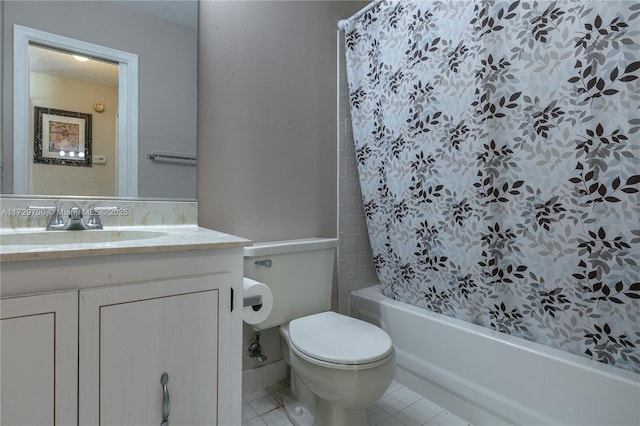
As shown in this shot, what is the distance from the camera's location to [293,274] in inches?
59.1

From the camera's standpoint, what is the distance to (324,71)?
1.83m

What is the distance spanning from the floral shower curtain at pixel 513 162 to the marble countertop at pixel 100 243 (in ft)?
3.11

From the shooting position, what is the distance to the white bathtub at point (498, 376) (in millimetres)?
1050

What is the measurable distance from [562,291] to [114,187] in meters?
1.68

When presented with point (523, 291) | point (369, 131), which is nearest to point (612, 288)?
point (523, 291)

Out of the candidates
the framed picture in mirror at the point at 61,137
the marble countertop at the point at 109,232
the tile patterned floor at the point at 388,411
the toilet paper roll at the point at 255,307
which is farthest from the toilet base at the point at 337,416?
the framed picture in mirror at the point at 61,137

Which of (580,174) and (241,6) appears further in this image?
(241,6)

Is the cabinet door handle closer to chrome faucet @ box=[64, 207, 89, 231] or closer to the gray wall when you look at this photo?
chrome faucet @ box=[64, 207, 89, 231]

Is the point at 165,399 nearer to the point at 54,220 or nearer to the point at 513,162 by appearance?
the point at 54,220

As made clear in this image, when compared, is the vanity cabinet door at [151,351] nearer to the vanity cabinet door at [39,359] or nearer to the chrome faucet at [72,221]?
the vanity cabinet door at [39,359]

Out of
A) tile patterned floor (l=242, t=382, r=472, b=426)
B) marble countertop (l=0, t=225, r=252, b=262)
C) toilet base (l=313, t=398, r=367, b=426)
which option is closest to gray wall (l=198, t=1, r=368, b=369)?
tile patterned floor (l=242, t=382, r=472, b=426)

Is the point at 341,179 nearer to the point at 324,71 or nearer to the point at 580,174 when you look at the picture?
the point at 324,71

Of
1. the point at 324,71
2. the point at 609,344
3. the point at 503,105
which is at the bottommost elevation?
the point at 609,344

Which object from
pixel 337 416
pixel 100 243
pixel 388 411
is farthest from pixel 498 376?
pixel 100 243
